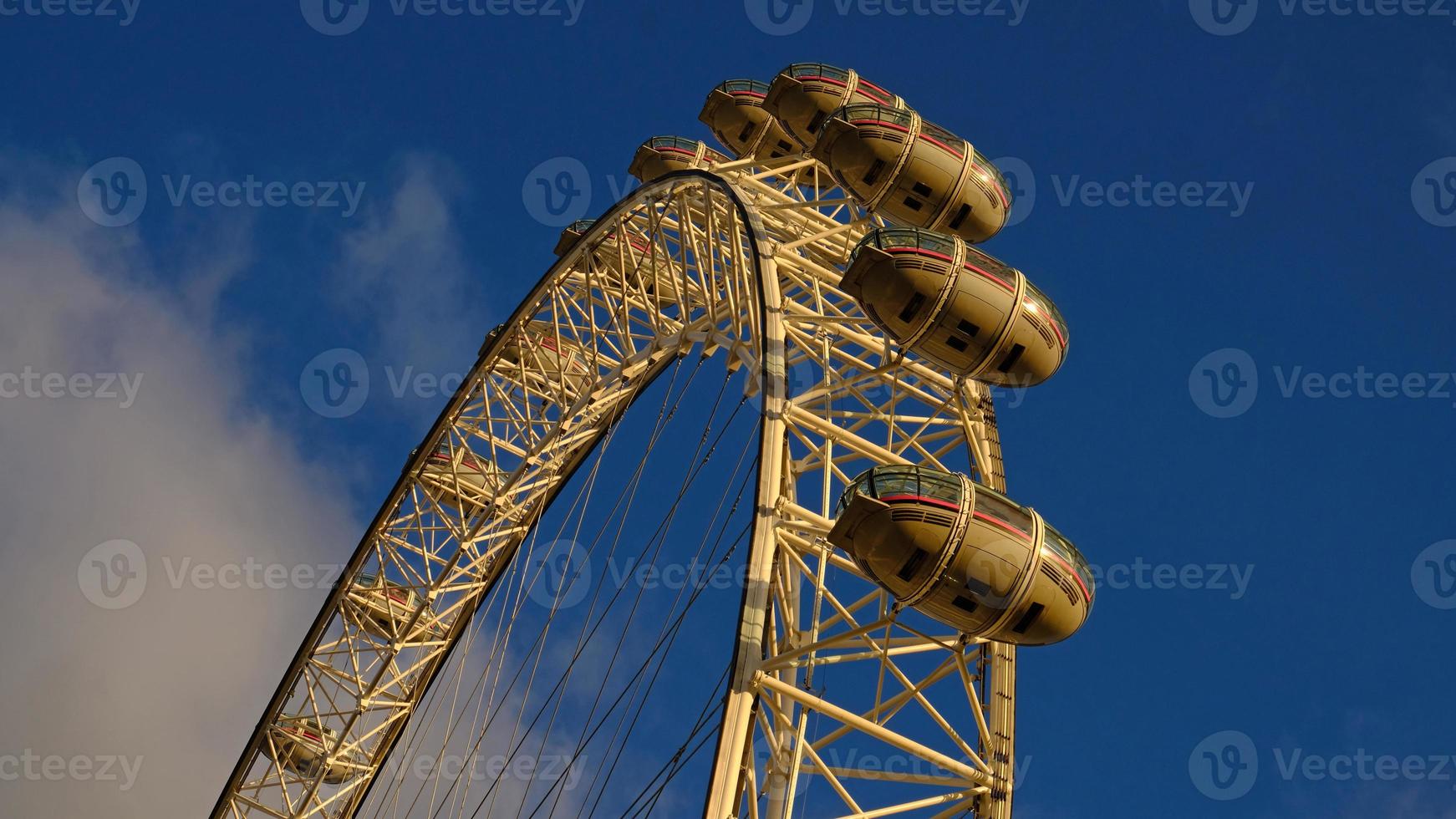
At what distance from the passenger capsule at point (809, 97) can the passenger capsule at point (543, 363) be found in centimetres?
852

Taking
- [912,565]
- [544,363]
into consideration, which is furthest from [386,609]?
[912,565]

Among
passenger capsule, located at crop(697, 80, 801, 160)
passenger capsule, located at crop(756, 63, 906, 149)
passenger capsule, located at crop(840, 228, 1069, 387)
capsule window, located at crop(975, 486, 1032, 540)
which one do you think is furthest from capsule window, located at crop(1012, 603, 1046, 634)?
passenger capsule, located at crop(697, 80, 801, 160)

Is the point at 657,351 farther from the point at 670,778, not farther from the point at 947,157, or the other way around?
the point at 670,778

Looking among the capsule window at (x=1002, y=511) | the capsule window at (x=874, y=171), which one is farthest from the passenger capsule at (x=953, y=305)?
the capsule window at (x=1002, y=511)

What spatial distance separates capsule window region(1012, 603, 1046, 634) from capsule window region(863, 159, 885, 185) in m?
9.31

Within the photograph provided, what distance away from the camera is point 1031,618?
2223cm

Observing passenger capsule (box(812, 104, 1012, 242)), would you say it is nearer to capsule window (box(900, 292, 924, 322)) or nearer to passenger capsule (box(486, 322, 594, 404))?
capsule window (box(900, 292, 924, 322))

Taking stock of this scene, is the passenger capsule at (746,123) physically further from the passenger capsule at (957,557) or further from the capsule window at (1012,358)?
the passenger capsule at (957,557)

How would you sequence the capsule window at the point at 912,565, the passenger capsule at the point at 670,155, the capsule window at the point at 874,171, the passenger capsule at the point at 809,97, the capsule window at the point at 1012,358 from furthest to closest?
the passenger capsule at the point at 670,155, the passenger capsule at the point at 809,97, the capsule window at the point at 874,171, the capsule window at the point at 1012,358, the capsule window at the point at 912,565

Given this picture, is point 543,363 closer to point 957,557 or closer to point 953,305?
point 953,305

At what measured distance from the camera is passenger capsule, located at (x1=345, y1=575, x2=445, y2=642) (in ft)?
137

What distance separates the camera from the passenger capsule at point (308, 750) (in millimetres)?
42062

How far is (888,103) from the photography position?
111 feet

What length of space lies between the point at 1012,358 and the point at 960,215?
4.45 metres
